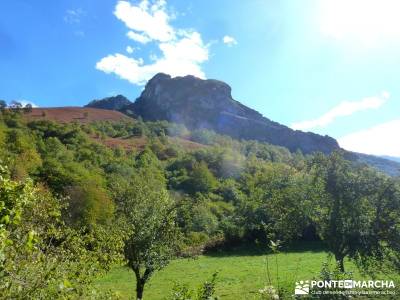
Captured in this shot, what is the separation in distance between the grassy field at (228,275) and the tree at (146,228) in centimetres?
266

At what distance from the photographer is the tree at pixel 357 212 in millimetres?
21516

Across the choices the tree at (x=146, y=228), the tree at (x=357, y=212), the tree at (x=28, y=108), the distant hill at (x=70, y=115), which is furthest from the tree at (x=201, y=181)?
the tree at (x=357, y=212)

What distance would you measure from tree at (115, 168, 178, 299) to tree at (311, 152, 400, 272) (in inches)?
340

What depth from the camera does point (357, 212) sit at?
71.8ft

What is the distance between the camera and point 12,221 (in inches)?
239

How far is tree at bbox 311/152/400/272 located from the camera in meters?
21.5

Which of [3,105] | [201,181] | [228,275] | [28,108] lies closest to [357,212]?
[228,275]

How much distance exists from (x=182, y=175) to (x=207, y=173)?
7.29 metres

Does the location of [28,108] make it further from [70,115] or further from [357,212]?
[357,212]

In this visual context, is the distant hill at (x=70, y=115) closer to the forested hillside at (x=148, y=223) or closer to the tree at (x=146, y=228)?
the forested hillside at (x=148, y=223)

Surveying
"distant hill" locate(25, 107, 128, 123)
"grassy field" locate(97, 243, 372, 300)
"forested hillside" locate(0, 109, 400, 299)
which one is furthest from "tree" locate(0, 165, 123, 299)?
"distant hill" locate(25, 107, 128, 123)

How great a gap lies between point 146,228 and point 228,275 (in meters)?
18.6

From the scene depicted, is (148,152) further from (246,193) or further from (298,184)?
(298,184)

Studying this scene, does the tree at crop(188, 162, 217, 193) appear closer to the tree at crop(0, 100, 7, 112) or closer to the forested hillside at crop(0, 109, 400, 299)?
the forested hillside at crop(0, 109, 400, 299)
